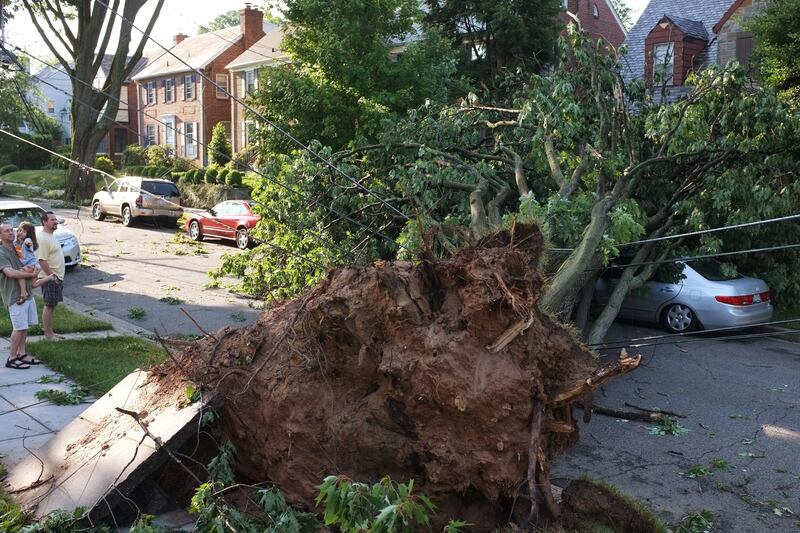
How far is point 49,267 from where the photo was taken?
10273 mm

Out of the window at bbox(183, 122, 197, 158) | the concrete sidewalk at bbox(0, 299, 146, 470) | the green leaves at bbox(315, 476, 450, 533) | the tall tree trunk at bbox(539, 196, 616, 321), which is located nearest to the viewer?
the green leaves at bbox(315, 476, 450, 533)

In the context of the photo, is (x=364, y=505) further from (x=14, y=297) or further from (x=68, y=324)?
(x=68, y=324)

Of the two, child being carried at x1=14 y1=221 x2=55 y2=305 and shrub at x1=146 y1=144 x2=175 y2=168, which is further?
shrub at x1=146 y1=144 x2=175 y2=168

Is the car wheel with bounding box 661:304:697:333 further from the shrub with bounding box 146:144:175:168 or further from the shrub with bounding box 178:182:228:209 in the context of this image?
the shrub with bounding box 146:144:175:168

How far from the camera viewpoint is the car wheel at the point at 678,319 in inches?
479

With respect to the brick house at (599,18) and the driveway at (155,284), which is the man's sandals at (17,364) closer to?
the driveway at (155,284)

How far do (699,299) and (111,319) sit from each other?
9247 mm

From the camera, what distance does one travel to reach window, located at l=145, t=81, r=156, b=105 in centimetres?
5112

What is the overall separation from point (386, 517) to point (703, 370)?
729cm

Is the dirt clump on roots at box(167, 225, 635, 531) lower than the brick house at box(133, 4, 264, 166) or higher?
lower

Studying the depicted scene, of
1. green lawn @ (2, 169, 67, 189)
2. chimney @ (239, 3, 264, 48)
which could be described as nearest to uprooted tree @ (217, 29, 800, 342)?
green lawn @ (2, 169, 67, 189)

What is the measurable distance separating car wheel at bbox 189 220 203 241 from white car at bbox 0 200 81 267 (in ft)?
21.9

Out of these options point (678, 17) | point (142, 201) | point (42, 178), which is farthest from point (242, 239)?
point (42, 178)

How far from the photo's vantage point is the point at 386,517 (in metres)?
3.88
